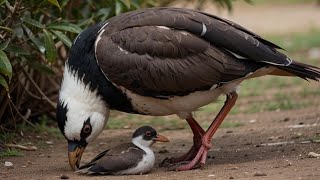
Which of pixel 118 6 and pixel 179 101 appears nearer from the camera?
pixel 179 101

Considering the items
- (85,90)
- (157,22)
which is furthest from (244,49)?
(85,90)

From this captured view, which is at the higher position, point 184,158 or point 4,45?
point 4,45

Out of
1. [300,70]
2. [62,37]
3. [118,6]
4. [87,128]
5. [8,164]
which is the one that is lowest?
[8,164]

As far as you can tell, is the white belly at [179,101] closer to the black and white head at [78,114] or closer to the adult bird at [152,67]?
the adult bird at [152,67]

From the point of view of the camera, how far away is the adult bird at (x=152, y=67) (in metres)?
6.63

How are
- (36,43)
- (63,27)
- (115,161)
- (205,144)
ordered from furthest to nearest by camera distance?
1. (36,43)
2. (63,27)
3. (205,144)
4. (115,161)

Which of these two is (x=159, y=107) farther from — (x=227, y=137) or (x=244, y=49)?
(x=227, y=137)

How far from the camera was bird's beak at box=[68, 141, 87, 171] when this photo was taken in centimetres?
677

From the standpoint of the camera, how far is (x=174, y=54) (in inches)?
263

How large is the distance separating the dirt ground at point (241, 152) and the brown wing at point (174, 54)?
713 millimetres

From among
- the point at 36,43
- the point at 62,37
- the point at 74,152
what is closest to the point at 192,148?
the point at 74,152

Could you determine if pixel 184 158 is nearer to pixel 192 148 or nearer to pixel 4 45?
pixel 192 148

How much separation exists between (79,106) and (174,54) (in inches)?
33.9

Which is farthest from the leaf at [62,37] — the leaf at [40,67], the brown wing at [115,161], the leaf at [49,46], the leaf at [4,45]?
the brown wing at [115,161]
